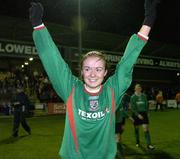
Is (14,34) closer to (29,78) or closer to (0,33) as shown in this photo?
(0,33)

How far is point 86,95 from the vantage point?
2.93m

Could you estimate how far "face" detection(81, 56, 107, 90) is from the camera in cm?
294

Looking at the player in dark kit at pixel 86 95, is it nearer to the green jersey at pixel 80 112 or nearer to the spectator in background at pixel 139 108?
the green jersey at pixel 80 112

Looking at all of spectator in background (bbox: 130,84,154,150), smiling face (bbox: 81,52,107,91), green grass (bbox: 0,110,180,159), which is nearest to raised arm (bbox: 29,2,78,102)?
smiling face (bbox: 81,52,107,91)

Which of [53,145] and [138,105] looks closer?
[138,105]

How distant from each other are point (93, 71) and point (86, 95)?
213mm

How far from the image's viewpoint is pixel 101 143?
9.34 feet

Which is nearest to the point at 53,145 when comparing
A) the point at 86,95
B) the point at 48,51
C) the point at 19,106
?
the point at 19,106

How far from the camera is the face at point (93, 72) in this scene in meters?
2.94

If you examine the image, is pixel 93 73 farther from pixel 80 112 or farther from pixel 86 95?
pixel 80 112

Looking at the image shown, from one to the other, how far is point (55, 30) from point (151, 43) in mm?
11422

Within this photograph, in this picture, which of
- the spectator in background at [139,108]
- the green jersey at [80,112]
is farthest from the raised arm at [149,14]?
the spectator in background at [139,108]

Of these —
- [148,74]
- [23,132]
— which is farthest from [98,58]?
[148,74]

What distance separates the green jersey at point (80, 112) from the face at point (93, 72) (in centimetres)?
8
